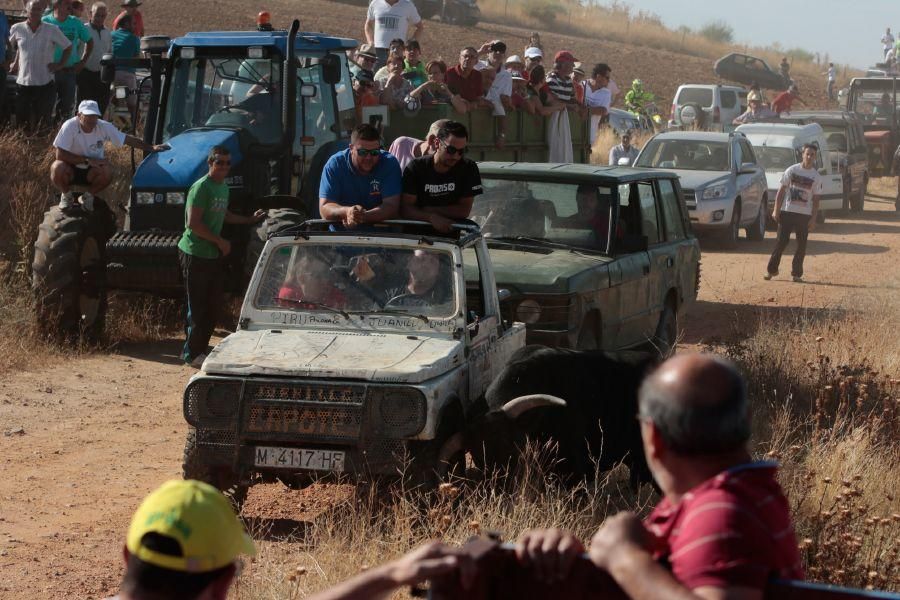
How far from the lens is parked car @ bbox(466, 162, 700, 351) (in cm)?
973

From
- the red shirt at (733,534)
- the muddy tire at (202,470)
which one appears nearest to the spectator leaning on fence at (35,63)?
the muddy tire at (202,470)

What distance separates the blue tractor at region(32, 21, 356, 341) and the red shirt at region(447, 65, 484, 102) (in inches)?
132

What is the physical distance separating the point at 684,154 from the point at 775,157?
3.40 m

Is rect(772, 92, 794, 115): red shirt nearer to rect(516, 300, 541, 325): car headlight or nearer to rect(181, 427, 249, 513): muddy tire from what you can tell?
rect(516, 300, 541, 325): car headlight

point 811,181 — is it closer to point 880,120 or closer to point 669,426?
point 669,426

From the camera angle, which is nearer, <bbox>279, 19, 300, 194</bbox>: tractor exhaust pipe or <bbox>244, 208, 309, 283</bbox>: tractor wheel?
<bbox>244, 208, 309, 283</bbox>: tractor wheel

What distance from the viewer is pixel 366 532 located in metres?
6.57

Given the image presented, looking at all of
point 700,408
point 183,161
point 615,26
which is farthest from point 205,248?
point 615,26

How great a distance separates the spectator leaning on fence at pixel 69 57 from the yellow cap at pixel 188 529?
1588cm

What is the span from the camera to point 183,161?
479 inches

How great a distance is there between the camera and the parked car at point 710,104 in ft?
114

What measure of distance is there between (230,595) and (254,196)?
6800mm

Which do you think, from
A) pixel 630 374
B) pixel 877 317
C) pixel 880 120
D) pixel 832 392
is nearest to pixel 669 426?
pixel 630 374

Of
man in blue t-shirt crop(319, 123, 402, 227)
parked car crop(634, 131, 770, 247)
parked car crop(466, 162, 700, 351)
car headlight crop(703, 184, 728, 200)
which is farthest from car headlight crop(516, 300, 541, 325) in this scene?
car headlight crop(703, 184, 728, 200)
